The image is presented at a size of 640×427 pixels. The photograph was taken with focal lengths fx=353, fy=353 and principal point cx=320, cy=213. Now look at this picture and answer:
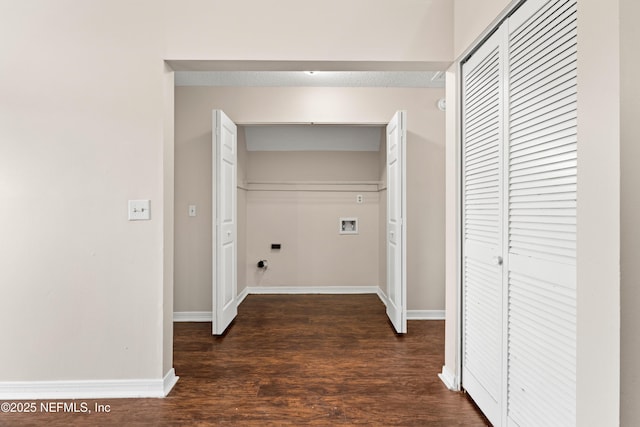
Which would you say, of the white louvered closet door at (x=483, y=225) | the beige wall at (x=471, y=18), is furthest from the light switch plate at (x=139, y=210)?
the beige wall at (x=471, y=18)

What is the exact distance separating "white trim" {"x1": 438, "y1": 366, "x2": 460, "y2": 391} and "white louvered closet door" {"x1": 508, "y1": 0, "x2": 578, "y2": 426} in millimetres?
554

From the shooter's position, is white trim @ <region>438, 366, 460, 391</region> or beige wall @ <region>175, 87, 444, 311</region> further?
beige wall @ <region>175, 87, 444, 311</region>

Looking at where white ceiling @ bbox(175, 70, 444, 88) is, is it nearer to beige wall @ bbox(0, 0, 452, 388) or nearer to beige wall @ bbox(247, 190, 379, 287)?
beige wall @ bbox(0, 0, 452, 388)

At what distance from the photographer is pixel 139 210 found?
2080mm

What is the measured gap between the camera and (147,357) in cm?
209

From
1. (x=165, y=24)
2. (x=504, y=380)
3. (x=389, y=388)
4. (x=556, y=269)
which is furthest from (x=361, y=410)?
(x=165, y=24)

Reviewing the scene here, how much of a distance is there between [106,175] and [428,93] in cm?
294

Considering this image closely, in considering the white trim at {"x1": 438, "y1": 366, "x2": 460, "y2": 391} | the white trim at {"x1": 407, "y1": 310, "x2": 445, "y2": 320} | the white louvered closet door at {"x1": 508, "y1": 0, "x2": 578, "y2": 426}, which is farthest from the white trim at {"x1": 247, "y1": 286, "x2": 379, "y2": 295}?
the white louvered closet door at {"x1": 508, "y1": 0, "x2": 578, "y2": 426}

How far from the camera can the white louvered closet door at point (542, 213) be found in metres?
1.21

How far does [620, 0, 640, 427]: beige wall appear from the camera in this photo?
90 centimetres

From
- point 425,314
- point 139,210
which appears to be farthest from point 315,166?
point 139,210

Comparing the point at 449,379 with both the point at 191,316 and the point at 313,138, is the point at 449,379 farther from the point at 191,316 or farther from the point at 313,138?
the point at 313,138

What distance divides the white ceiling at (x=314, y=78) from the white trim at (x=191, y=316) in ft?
7.43

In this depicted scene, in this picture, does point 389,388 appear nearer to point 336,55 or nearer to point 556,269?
point 556,269
